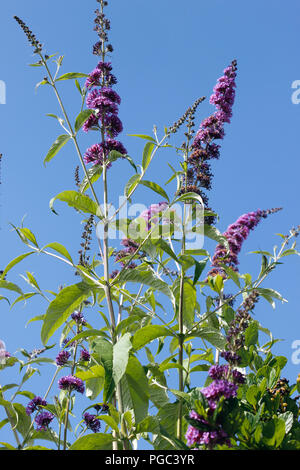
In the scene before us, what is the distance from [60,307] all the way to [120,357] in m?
0.59

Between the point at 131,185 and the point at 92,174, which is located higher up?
the point at 92,174

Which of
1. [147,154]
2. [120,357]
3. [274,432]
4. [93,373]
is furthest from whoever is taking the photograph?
[147,154]

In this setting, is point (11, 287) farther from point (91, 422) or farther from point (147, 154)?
point (147, 154)

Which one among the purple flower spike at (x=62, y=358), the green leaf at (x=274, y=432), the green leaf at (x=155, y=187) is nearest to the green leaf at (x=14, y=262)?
the purple flower spike at (x=62, y=358)

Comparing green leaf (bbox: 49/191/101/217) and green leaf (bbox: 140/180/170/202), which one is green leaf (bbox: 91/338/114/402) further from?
green leaf (bbox: 140/180/170/202)

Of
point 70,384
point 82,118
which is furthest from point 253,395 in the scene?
point 82,118

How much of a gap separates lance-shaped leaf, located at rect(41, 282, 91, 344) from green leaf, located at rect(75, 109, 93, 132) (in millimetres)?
1124

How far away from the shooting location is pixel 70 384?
344cm

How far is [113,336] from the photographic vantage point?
283 cm

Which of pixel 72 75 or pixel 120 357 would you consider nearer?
pixel 120 357

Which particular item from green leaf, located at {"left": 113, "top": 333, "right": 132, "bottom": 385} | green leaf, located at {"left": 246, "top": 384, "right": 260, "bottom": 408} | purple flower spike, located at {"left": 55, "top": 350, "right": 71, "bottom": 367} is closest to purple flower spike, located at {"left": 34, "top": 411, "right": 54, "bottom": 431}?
purple flower spike, located at {"left": 55, "top": 350, "right": 71, "bottom": 367}

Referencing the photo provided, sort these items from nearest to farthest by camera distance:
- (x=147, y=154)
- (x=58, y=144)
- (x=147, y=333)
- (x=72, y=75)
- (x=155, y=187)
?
(x=147, y=333)
(x=155, y=187)
(x=147, y=154)
(x=58, y=144)
(x=72, y=75)

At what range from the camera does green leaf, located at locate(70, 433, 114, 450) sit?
2.58 meters
